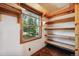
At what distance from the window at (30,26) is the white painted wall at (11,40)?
0.09 meters

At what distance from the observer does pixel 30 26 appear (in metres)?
1.50

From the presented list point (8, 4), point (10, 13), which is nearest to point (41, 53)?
point (10, 13)

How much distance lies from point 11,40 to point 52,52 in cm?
65

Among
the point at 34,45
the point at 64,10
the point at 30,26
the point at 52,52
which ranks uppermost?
the point at 64,10

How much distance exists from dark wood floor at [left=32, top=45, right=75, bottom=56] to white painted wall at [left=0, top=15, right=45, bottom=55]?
9 cm

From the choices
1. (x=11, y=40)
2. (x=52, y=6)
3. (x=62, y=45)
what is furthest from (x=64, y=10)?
(x=11, y=40)

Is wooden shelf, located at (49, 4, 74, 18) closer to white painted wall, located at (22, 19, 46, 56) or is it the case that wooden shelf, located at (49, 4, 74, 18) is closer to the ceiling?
the ceiling

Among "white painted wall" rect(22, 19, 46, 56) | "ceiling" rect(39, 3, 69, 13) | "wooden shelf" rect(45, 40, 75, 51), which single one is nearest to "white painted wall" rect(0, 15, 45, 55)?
"white painted wall" rect(22, 19, 46, 56)

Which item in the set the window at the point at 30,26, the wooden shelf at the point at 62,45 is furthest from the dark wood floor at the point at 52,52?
the window at the point at 30,26

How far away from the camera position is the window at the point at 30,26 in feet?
4.76

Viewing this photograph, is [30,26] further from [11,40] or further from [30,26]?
[11,40]

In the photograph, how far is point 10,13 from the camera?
134 cm

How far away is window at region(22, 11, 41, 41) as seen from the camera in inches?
57.1

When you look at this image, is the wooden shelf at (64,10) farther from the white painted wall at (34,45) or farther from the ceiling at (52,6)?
the white painted wall at (34,45)
